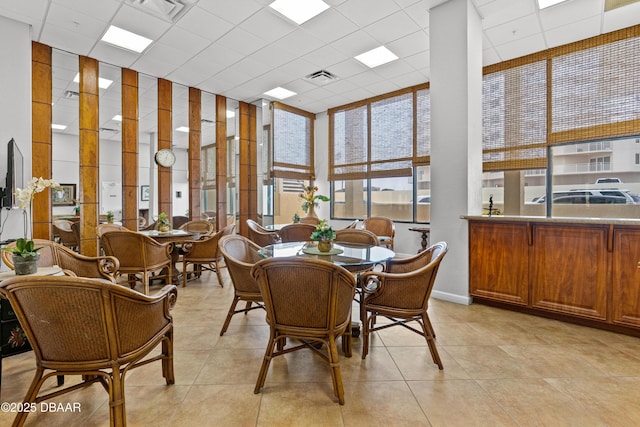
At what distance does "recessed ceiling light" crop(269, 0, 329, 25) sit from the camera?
3.77m

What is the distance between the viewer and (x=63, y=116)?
748 cm

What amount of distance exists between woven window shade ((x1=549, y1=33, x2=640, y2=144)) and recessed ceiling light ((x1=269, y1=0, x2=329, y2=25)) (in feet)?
12.4

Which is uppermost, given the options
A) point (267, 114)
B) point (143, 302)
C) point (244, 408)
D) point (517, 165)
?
point (267, 114)

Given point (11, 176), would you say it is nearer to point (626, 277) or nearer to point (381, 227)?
point (381, 227)

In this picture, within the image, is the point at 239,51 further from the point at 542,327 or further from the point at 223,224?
the point at 542,327

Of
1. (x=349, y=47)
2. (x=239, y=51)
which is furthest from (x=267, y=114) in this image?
(x=349, y=47)

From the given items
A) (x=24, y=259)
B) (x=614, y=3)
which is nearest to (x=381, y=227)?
(x=614, y=3)

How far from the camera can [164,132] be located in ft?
19.7

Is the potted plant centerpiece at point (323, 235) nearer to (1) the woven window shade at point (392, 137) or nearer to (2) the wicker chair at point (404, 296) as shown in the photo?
(2) the wicker chair at point (404, 296)

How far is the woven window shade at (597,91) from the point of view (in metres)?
4.23

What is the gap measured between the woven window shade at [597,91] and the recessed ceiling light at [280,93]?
4760mm

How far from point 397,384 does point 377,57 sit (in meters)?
4.86

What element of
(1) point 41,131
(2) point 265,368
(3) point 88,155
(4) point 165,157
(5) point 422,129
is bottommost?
(2) point 265,368

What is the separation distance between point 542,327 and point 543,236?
937mm
